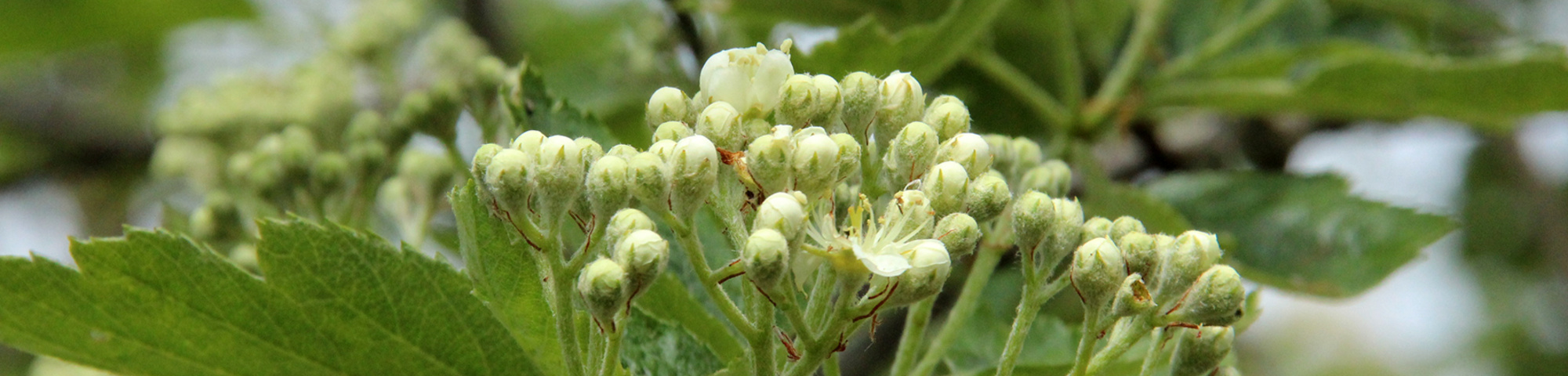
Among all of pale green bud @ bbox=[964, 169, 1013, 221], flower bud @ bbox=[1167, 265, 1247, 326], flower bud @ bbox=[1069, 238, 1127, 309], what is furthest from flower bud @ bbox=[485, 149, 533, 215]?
flower bud @ bbox=[1167, 265, 1247, 326]

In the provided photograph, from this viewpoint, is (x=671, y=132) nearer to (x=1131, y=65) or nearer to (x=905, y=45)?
(x=905, y=45)

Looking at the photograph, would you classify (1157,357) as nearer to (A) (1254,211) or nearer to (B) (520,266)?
(B) (520,266)

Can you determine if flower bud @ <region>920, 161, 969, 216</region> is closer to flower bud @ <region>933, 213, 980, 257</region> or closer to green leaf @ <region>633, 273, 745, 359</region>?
flower bud @ <region>933, 213, 980, 257</region>

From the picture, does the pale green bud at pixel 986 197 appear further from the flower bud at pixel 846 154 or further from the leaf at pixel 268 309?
the leaf at pixel 268 309

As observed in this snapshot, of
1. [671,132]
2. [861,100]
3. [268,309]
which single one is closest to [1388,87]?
[861,100]

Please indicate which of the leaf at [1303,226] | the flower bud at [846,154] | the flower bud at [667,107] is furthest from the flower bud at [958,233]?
the leaf at [1303,226]
